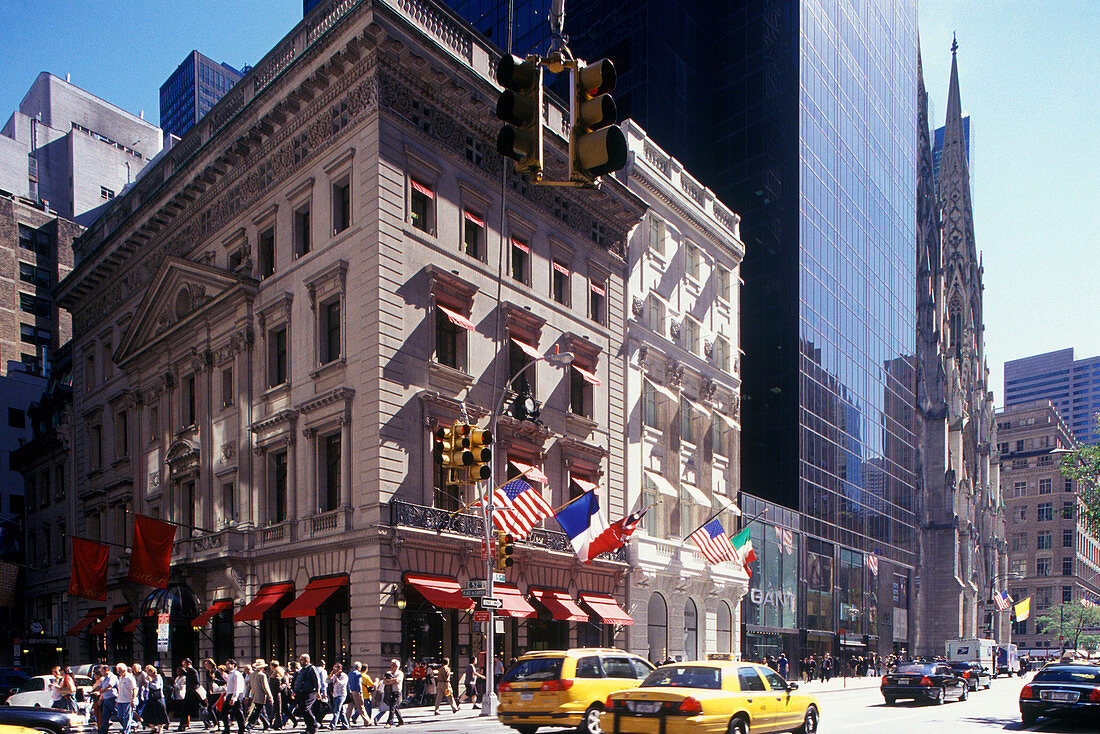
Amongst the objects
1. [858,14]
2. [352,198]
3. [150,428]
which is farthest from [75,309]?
[858,14]

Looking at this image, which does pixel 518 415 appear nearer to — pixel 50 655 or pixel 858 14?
pixel 50 655

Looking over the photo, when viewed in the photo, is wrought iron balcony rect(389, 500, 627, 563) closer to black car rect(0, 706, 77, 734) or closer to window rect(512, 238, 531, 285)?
window rect(512, 238, 531, 285)

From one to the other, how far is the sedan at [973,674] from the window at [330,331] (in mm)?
29282

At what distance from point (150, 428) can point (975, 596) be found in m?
98.5

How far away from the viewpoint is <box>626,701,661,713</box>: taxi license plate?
50.8 feet

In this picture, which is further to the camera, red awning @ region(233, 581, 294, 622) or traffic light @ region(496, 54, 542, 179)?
red awning @ region(233, 581, 294, 622)

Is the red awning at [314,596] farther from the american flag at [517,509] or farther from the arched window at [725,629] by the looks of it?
the arched window at [725,629]

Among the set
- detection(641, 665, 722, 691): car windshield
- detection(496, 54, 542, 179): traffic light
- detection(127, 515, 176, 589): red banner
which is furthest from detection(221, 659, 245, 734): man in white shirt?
detection(496, 54, 542, 179): traffic light

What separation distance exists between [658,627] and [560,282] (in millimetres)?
16544

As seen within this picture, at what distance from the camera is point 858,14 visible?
82.6 m

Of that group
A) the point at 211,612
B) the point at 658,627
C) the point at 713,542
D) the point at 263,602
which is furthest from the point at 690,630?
the point at 211,612

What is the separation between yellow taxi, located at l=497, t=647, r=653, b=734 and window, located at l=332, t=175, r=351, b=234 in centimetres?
1819

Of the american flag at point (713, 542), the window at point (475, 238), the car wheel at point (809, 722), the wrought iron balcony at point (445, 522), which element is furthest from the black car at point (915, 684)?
the window at point (475, 238)

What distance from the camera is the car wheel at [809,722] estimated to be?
60.7 feet
